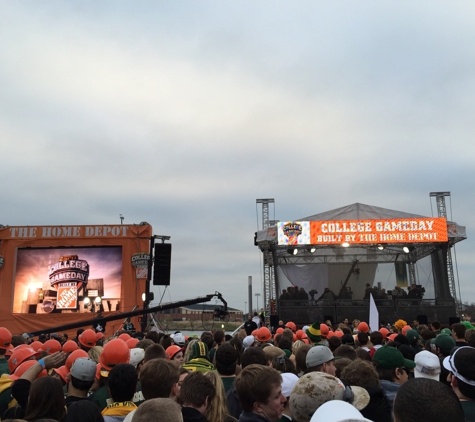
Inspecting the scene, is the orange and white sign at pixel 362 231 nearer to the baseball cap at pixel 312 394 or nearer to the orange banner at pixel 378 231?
the orange banner at pixel 378 231

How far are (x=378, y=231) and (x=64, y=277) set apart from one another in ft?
57.0

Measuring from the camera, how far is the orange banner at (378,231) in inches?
816

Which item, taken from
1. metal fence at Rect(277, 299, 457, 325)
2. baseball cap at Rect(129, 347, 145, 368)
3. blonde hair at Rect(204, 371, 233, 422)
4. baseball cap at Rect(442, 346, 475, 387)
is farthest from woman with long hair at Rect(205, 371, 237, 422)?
metal fence at Rect(277, 299, 457, 325)

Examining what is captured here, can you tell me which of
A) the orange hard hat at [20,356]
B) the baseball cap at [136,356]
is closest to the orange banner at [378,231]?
the baseball cap at [136,356]

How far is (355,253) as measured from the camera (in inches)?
922

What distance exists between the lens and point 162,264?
2388 centimetres

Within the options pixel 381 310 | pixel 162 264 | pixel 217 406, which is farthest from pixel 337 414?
pixel 162 264

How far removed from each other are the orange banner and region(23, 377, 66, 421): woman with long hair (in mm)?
18386

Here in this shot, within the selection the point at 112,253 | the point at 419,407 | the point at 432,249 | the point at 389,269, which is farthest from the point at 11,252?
the point at 419,407

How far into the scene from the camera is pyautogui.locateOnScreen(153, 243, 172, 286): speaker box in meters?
23.7

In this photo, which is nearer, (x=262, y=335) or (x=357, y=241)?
(x=262, y=335)

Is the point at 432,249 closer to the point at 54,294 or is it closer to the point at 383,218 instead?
the point at 383,218

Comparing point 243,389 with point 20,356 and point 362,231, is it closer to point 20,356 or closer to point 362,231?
point 20,356

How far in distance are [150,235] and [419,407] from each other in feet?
83.3
